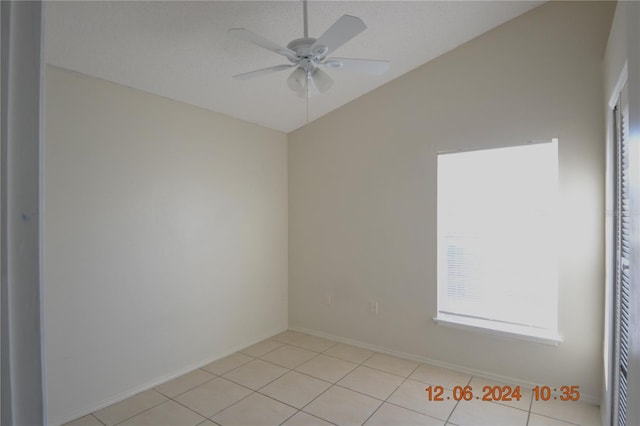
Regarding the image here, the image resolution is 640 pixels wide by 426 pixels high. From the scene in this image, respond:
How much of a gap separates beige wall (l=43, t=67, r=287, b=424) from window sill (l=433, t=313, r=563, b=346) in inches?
82.6

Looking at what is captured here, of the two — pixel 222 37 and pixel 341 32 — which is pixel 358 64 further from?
pixel 222 37

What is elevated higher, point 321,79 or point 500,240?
point 321,79

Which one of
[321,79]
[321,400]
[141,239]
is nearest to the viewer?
[321,79]

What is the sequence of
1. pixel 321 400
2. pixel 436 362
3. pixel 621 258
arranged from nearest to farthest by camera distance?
pixel 621 258 → pixel 321 400 → pixel 436 362

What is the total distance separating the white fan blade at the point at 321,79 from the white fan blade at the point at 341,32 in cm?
27

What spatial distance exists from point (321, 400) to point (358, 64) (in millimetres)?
2529

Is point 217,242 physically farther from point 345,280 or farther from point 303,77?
point 303,77

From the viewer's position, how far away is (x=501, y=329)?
9.17 feet

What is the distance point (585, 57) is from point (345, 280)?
116 inches

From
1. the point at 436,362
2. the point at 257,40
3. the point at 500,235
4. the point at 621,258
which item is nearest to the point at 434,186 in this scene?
the point at 500,235

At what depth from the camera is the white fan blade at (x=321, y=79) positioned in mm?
2166

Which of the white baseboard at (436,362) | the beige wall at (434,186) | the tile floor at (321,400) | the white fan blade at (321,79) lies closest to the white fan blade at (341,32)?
the white fan blade at (321,79)

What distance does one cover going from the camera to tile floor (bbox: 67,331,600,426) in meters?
2.33

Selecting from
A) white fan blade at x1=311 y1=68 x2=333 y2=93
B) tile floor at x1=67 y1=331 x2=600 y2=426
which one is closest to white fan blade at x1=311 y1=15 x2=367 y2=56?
white fan blade at x1=311 y1=68 x2=333 y2=93
